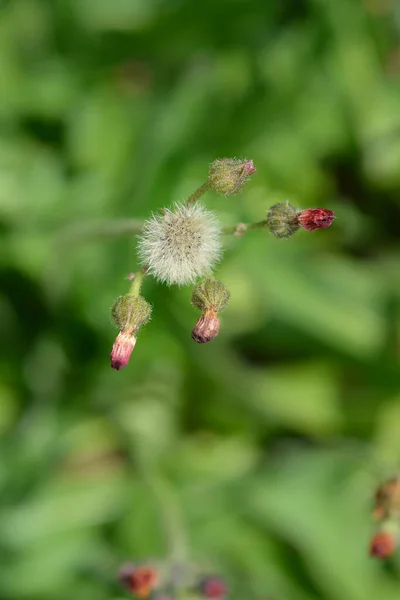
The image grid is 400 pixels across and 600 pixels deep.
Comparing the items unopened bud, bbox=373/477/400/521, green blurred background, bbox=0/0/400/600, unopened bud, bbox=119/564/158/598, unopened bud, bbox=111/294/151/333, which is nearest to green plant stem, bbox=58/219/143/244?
unopened bud, bbox=111/294/151/333

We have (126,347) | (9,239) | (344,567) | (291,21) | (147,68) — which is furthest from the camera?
(147,68)

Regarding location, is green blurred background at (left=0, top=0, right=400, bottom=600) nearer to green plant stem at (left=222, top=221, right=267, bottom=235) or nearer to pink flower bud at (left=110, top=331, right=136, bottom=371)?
green plant stem at (left=222, top=221, right=267, bottom=235)

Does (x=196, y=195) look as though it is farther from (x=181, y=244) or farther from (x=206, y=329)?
(x=206, y=329)

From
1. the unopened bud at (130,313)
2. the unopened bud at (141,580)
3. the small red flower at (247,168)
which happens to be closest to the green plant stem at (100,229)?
the unopened bud at (130,313)

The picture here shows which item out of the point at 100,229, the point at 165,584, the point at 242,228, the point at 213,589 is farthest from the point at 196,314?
the point at 242,228

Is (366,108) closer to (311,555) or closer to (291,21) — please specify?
(291,21)

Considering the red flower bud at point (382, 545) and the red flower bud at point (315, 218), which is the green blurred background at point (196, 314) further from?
the red flower bud at point (315, 218)

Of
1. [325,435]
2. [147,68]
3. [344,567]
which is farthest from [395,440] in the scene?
[147,68]
